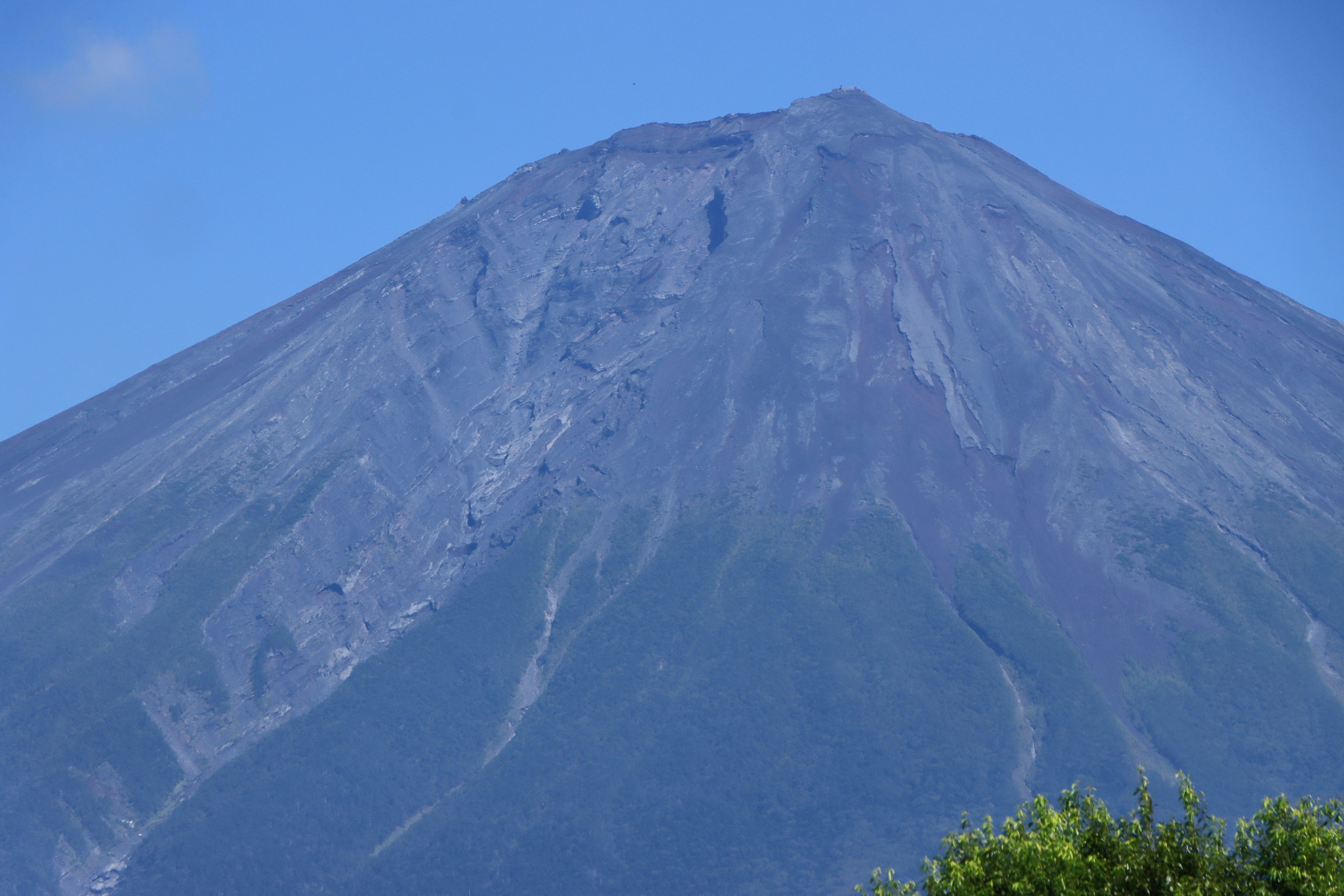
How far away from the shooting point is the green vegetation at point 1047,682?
2992 inches

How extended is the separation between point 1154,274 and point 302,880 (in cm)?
9247

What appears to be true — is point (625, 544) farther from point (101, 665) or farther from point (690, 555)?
point (101, 665)

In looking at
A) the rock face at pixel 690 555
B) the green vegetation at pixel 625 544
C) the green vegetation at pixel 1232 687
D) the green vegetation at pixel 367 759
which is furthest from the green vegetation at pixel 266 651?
the green vegetation at pixel 1232 687

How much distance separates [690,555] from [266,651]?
33.1 m

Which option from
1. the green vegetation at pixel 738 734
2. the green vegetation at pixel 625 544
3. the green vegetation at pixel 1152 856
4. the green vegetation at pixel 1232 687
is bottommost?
the green vegetation at pixel 1232 687

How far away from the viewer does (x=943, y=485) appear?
95625 millimetres

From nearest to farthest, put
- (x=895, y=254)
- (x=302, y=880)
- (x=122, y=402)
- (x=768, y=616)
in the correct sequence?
(x=302, y=880)
(x=768, y=616)
(x=895, y=254)
(x=122, y=402)

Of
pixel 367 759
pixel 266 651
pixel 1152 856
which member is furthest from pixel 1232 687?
pixel 1152 856

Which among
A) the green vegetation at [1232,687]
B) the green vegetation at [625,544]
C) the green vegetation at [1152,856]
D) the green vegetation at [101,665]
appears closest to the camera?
the green vegetation at [1152,856]

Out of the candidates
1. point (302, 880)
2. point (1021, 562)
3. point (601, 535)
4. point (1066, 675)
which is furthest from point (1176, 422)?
point (302, 880)

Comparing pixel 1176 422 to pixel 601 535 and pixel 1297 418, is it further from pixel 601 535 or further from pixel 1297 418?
pixel 601 535

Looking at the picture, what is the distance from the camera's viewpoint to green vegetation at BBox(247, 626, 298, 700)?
294 feet

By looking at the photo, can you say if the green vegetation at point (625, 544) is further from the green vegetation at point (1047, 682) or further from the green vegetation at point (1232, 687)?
the green vegetation at point (1232, 687)

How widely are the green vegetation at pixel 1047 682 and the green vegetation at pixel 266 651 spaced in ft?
166
